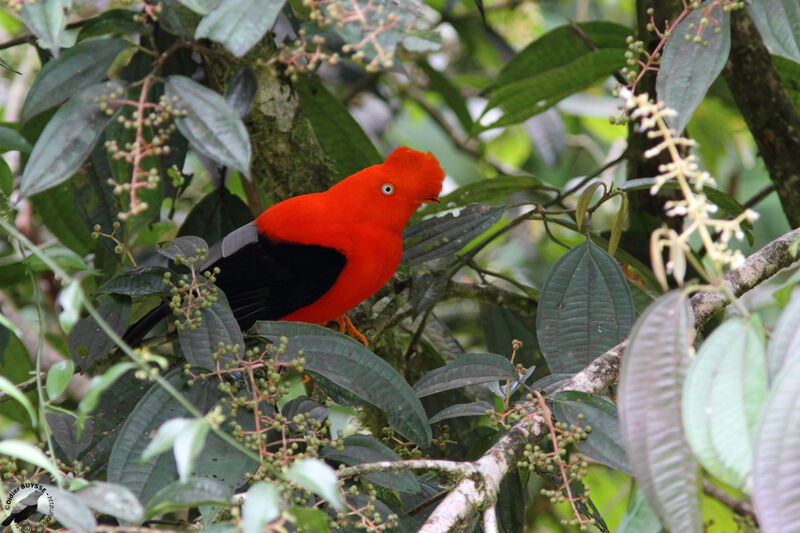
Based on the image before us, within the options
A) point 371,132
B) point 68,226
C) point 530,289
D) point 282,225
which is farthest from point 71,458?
point 371,132

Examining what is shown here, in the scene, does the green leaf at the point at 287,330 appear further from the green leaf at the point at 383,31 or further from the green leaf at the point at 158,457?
the green leaf at the point at 383,31

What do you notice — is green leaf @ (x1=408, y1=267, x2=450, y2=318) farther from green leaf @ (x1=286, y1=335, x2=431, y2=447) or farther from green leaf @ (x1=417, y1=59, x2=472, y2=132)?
green leaf @ (x1=417, y1=59, x2=472, y2=132)

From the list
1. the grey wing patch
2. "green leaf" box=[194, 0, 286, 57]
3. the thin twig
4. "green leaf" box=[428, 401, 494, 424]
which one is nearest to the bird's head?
the grey wing patch

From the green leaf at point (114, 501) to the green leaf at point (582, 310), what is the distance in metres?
0.90

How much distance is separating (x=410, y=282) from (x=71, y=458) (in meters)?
1.12

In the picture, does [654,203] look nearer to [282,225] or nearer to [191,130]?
[282,225]

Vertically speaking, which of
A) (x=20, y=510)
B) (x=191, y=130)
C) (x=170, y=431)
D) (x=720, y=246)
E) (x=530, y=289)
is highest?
(x=720, y=246)

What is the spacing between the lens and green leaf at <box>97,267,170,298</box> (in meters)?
1.50

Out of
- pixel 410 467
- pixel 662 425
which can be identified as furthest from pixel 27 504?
pixel 662 425

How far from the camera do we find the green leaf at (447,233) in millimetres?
1959

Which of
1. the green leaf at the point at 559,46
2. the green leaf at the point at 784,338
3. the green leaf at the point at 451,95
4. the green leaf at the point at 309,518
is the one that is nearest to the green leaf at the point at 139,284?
the green leaf at the point at 309,518

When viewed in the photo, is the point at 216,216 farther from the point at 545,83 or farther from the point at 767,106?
the point at 767,106

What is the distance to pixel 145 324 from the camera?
191 centimetres

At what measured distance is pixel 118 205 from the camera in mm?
1755
